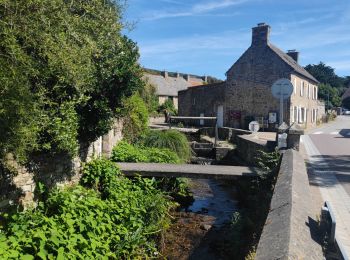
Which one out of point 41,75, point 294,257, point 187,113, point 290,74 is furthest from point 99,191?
point 187,113

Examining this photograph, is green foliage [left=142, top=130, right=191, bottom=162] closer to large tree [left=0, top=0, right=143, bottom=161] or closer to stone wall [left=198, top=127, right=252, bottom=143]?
large tree [left=0, top=0, right=143, bottom=161]

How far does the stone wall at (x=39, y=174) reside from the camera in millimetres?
7176

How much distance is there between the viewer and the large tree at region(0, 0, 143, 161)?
5.90 m

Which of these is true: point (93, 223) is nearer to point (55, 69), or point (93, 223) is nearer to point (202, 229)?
point (55, 69)

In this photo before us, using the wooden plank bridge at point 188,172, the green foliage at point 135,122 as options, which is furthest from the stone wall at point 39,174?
the green foliage at point 135,122

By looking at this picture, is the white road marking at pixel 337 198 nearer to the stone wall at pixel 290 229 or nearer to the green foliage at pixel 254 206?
the stone wall at pixel 290 229

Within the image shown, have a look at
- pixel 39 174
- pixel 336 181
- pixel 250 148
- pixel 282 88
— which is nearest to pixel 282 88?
pixel 282 88

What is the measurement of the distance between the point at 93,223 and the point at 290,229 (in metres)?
4.35

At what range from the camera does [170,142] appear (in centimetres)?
1766

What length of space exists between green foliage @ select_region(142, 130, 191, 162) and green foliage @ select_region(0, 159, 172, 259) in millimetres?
6016

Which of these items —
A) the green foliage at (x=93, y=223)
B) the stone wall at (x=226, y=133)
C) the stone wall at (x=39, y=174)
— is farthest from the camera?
the stone wall at (x=226, y=133)

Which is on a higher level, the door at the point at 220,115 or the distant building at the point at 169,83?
the distant building at the point at 169,83

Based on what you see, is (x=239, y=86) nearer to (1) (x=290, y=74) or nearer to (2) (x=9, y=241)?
(1) (x=290, y=74)

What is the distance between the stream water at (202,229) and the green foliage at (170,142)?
10.3 ft
